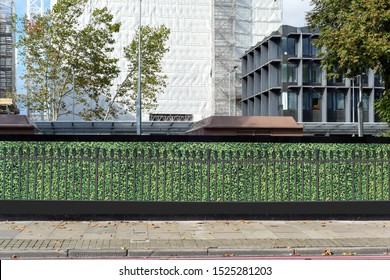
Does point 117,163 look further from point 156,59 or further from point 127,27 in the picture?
point 127,27

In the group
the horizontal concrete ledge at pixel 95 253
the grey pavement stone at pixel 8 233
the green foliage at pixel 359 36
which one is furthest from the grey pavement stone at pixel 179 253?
the green foliage at pixel 359 36

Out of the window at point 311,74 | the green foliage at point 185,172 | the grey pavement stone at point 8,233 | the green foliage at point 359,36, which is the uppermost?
the window at point 311,74

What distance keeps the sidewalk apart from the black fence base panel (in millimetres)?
252

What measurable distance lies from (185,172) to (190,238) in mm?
3087

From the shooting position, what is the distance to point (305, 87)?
219 ft

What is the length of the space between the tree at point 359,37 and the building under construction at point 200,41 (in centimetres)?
5898

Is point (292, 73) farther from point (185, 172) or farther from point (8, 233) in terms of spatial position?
point (8, 233)

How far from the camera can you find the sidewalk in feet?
28.6

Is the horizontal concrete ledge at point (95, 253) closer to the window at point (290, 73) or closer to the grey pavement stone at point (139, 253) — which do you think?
the grey pavement stone at point (139, 253)

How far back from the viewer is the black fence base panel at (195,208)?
472 inches

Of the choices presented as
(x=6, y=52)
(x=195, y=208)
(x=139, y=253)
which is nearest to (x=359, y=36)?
(x=195, y=208)

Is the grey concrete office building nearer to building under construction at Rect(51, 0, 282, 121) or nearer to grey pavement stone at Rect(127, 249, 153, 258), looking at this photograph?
building under construction at Rect(51, 0, 282, 121)

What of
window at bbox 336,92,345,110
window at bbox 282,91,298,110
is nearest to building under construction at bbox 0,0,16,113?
window at bbox 282,91,298,110

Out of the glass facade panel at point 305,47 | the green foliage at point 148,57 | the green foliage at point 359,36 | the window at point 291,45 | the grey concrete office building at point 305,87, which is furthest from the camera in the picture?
the window at point 291,45
